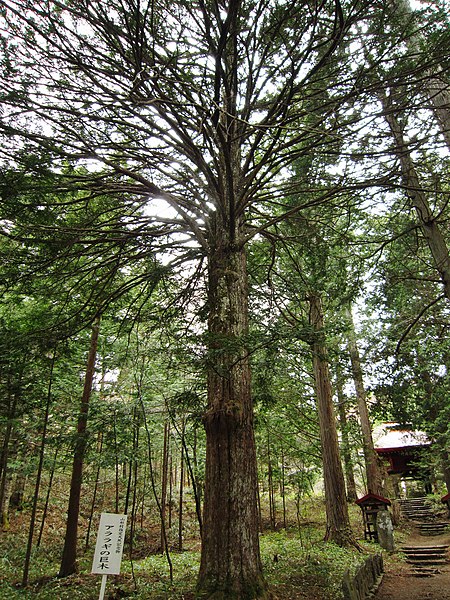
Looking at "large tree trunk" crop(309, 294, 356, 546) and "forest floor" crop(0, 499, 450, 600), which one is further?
"large tree trunk" crop(309, 294, 356, 546)

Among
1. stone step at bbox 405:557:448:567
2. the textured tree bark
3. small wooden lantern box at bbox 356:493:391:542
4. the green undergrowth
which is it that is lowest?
stone step at bbox 405:557:448:567

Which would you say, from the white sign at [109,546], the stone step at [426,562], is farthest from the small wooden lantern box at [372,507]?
the white sign at [109,546]

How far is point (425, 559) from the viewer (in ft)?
33.7

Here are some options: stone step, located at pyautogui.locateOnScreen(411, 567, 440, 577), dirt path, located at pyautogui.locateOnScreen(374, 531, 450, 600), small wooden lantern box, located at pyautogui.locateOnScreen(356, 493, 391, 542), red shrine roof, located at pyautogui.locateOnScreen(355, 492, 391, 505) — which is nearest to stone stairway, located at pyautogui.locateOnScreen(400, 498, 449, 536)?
small wooden lantern box, located at pyautogui.locateOnScreen(356, 493, 391, 542)

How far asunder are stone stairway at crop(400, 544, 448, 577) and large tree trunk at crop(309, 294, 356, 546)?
1.86m

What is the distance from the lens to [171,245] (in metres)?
5.97

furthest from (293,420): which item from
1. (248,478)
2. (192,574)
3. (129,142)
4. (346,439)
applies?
(129,142)

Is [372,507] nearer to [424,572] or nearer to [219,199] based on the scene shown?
[424,572]

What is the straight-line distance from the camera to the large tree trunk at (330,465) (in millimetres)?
8828

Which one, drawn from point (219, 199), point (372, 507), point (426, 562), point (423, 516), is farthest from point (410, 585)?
point (423, 516)

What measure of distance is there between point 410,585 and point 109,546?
658 cm

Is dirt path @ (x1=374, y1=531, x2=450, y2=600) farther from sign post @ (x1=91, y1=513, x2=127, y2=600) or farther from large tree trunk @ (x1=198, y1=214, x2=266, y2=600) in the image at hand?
sign post @ (x1=91, y1=513, x2=127, y2=600)

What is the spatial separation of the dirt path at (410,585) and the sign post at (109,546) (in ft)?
14.8

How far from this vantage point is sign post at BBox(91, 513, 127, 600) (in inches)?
174
